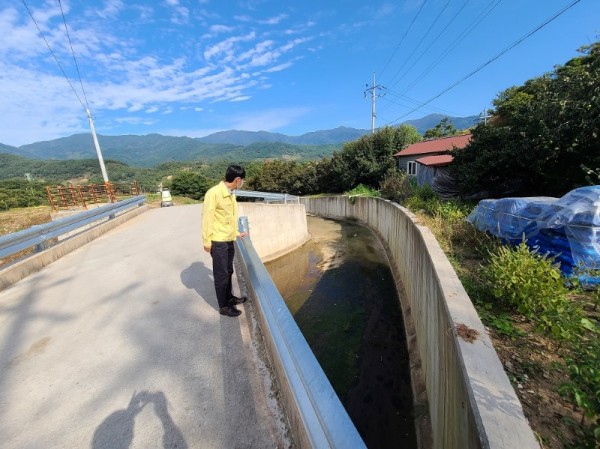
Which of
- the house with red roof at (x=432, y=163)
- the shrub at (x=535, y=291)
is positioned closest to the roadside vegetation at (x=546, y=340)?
the shrub at (x=535, y=291)

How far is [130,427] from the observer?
179 cm

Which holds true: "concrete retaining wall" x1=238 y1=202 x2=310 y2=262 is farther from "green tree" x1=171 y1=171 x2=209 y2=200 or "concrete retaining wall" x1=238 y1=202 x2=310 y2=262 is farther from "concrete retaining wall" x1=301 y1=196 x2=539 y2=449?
"green tree" x1=171 y1=171 x2=209 y2=200

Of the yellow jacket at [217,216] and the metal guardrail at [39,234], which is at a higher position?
the yellow jacket at [217,216]

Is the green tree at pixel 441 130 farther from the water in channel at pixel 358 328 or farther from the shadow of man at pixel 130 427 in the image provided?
the shadow of man at pixel 130 427

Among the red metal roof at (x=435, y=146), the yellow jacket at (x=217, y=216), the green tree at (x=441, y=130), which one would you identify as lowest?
the yellow jacket at (x=217, y=216)

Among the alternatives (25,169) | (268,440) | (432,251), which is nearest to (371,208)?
(432,251)

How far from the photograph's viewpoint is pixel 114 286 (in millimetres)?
4109

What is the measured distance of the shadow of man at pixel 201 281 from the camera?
3699 mm

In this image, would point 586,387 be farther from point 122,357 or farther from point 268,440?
point 122,357

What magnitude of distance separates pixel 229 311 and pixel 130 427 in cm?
142

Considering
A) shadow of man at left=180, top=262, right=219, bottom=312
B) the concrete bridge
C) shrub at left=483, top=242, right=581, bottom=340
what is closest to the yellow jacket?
the concrete bridge

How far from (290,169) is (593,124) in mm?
31608

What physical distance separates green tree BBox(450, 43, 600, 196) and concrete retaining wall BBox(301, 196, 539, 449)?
5.29 metres

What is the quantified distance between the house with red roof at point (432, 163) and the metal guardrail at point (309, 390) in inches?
517
